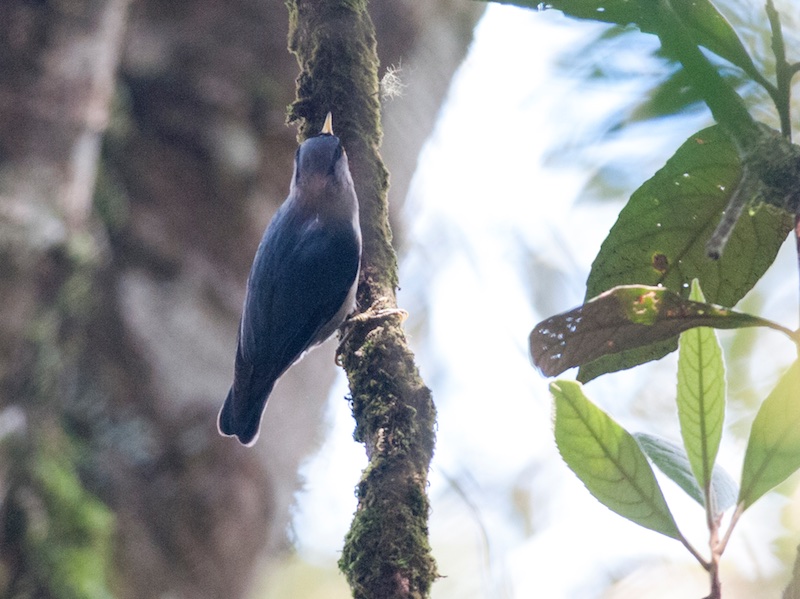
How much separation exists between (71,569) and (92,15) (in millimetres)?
1891

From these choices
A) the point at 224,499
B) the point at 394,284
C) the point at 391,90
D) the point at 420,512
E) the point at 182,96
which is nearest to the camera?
the point at 420,512

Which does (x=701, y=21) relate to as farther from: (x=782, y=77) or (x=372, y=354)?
(x=372, y=354)

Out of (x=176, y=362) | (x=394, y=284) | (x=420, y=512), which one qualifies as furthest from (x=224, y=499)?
(x=420, y=512)

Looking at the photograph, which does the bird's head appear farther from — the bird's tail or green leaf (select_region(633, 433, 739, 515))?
green leaf (select_region(633, 433, 739, 515))

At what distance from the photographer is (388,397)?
1.54 m

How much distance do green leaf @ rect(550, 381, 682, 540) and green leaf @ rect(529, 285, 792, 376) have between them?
102 millimetres

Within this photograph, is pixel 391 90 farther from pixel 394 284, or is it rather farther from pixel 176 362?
pixel 176 362

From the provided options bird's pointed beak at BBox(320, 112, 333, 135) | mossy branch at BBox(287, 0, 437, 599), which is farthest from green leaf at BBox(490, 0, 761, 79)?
bird's pointed beak at BBox(320, 112, 333, 135)

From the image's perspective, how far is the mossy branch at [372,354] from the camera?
123cm

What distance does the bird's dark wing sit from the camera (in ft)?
7.98

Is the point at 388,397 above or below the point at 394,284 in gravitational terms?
below

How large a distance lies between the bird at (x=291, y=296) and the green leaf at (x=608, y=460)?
4.54ft

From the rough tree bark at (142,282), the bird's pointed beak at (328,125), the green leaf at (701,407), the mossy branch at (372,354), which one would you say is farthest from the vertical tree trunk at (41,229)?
the green leaf at (701,407)

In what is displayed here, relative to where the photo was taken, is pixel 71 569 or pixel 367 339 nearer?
pixel 367 339
